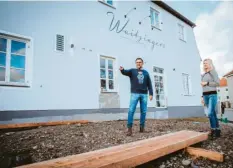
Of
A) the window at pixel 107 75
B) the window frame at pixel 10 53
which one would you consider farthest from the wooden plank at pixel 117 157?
the window at pixel 107 75

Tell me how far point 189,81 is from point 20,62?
11.2 metres

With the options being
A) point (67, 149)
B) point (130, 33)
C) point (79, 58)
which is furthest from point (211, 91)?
point (130, 33)

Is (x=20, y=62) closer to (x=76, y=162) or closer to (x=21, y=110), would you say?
(x=21, y=110)

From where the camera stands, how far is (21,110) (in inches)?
219

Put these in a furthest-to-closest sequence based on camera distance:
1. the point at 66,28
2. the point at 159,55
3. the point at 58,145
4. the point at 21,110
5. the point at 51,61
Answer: the point at 159,55
the point at 66,28
the point at 51,61
the point at 21,110
the point at 58,145

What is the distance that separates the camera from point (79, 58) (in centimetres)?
716

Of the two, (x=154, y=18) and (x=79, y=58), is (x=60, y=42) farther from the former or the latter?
(x=154, y=18)

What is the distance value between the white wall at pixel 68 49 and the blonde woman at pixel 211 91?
4302 mm

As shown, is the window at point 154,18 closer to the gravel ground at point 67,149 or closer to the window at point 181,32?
the window at point 181,32

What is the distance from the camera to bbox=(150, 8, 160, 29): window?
36.9 feet

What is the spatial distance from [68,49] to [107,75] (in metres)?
2.05

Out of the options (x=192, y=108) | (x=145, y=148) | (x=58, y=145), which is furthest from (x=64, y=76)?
(x=192, y=108)

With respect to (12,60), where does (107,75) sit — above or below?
below

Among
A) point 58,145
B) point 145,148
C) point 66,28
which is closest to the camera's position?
point 145,148
